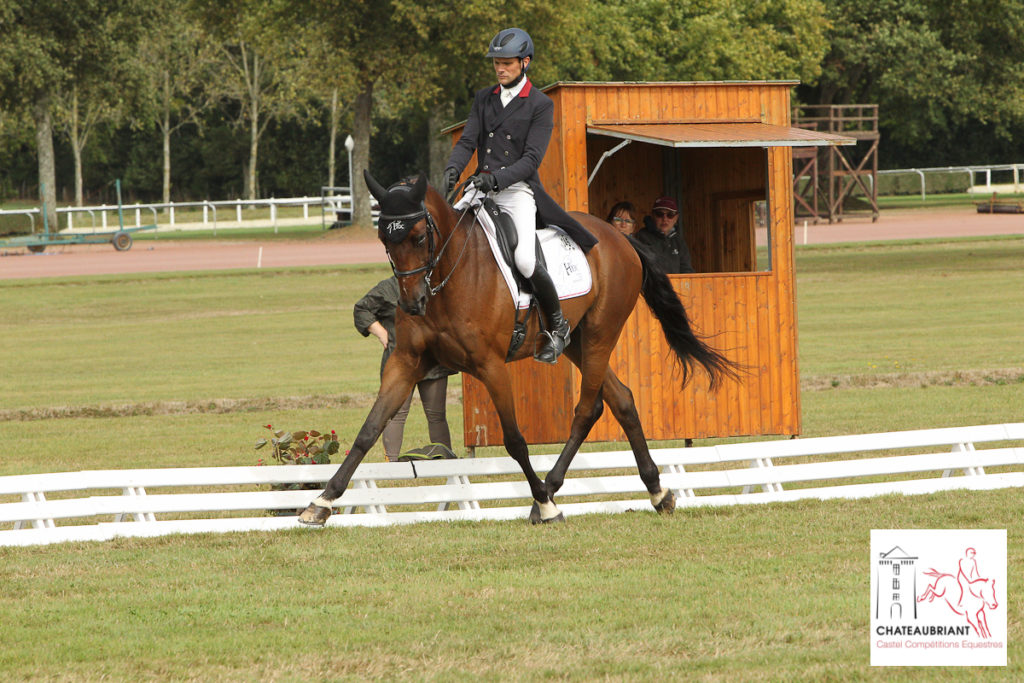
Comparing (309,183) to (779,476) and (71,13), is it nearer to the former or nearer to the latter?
(71,13)

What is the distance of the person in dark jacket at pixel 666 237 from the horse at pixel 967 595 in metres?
7.15

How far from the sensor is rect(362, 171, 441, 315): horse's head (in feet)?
24.0

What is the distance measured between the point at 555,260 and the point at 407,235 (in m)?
1.33

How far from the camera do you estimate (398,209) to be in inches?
289

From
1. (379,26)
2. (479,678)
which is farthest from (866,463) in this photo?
(379,26)

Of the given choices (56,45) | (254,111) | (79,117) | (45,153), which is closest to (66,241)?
(56,45)

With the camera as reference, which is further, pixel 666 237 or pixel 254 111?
pixel 254 111

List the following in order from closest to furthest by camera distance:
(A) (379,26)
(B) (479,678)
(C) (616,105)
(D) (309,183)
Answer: (B) (479,678)
(C) (616,105)
(A) (379,26)
(D) (309,183)

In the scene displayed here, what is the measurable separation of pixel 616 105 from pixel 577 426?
3.75 meters

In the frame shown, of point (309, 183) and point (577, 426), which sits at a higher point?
point (309, 183)

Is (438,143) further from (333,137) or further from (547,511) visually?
A: (547,511)

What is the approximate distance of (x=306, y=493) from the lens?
8.23 m

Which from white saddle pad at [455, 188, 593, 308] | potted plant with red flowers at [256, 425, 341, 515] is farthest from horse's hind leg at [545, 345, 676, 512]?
potted plant with red flowers at [256, 425, 341, 515]
